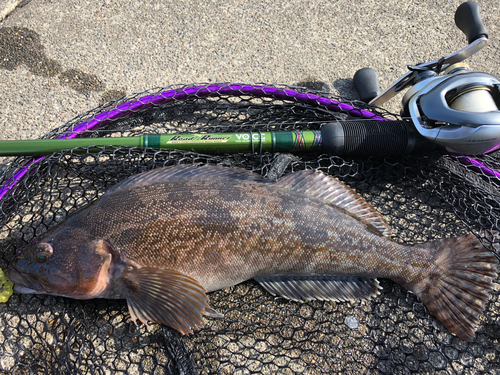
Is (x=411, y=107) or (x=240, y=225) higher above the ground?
(x=411, y=107)

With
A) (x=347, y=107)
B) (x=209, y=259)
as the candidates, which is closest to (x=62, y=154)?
(x=209, y=259)

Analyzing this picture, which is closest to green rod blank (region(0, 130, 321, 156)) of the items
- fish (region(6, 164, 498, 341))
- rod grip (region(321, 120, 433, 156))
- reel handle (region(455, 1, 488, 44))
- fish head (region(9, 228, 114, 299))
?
rod grip (region(321, 120, 433, 156))

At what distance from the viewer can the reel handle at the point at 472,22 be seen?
2.82 metres

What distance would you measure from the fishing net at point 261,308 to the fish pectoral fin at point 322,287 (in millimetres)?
193

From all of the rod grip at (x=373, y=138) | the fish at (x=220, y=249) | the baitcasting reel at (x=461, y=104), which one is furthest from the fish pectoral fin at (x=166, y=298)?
the baitcasting reel at (x=461, y=104)

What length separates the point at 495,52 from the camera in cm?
407

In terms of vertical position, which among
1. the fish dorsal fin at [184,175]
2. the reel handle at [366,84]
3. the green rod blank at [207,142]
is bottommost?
the fish dorsal fin at [184,175]

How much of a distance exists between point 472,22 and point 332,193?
1966mm

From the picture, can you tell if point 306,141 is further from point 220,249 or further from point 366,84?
point 366,84

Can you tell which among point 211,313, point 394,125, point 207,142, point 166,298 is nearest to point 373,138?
point 394,125

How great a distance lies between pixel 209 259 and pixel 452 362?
206 cm

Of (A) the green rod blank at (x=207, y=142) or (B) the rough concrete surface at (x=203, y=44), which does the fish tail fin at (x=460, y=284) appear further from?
Answer: (B) the rough concrete surface at (x=203, y=44)

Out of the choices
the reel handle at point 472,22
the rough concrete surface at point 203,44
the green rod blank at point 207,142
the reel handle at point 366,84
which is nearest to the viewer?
the green rod blank at point 207,142

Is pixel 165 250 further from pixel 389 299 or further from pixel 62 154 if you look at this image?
pixel 389 299
